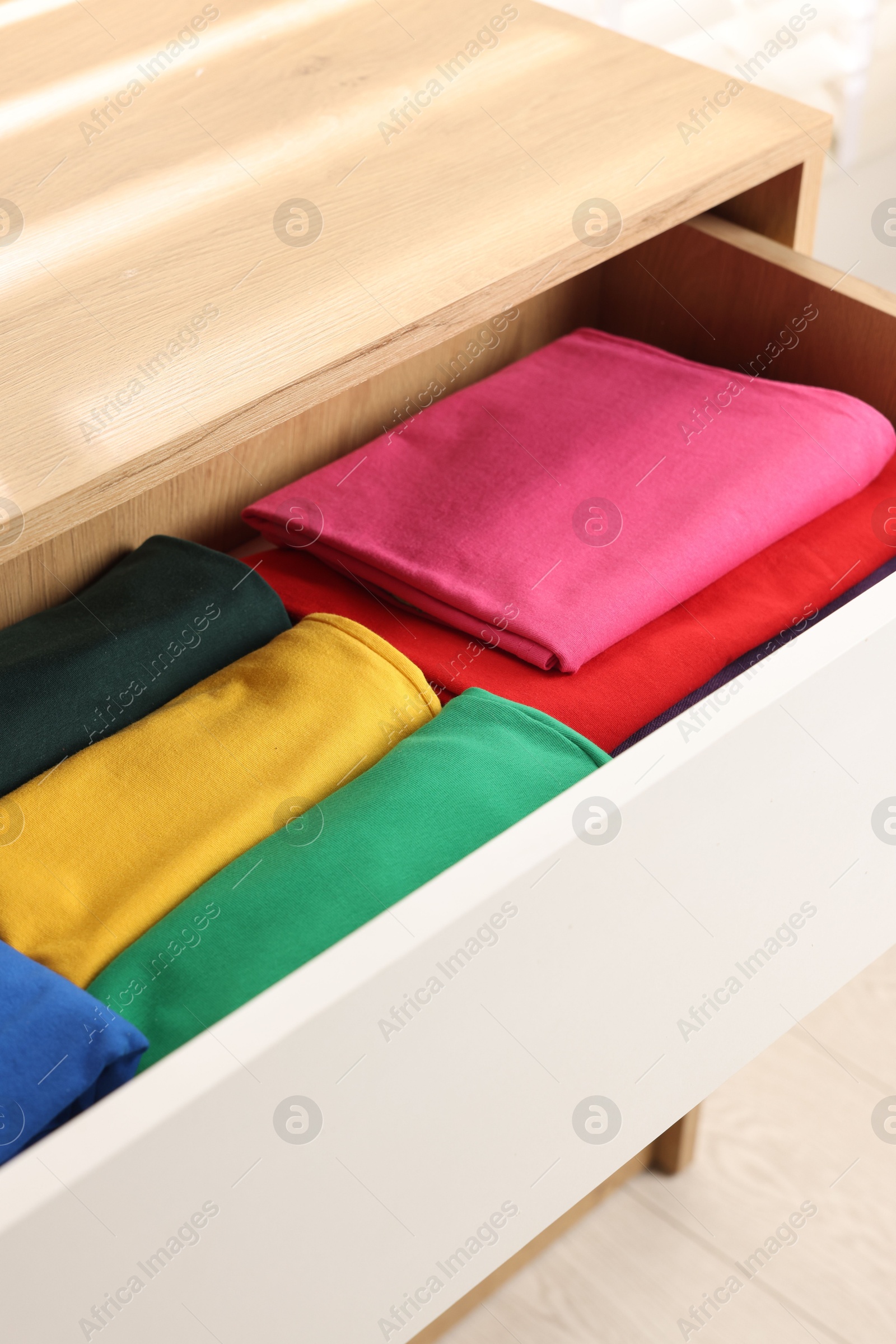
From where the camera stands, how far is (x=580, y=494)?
74 cm

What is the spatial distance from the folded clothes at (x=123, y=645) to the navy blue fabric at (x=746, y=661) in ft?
0.69

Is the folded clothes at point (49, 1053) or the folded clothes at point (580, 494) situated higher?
the folded clothes at point (580, 494)

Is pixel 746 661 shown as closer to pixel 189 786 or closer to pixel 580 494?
pixel 580 494

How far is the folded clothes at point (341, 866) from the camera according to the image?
1.68 feet

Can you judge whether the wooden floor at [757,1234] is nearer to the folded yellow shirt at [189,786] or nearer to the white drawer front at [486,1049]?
the white drawer front at [486,1049]

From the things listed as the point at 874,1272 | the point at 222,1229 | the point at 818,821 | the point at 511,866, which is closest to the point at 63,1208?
the point at 222,1229

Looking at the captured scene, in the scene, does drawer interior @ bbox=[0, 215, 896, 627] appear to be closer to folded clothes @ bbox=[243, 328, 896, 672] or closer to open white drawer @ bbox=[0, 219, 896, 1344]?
folded clothes @ bbox=[243, 328, 896, 672]

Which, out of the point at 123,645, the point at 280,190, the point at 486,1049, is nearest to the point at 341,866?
the point at 486,1049

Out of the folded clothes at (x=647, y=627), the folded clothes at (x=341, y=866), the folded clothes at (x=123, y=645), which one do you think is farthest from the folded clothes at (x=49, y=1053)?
the folded clothes at (x=647, y=627)

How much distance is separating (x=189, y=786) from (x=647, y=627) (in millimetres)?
273

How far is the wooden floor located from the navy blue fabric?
0.44m

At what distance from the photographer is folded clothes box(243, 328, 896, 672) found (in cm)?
68

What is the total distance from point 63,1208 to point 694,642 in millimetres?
440

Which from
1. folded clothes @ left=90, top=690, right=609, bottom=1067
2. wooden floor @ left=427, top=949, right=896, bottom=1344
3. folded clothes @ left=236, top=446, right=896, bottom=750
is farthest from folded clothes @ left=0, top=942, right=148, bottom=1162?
wooden floor @ left=427, top=949, right=896, bottom=1344
